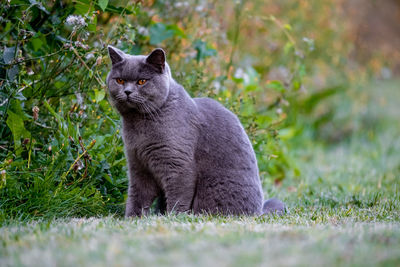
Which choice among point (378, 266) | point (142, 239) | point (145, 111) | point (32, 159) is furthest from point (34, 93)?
point (378, 266)

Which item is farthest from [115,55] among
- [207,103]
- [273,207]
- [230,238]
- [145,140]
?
[230,238]

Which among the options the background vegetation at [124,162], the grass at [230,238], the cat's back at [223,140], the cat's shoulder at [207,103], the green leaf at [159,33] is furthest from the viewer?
the green leaf at [159,33]

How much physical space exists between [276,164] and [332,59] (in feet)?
8.82

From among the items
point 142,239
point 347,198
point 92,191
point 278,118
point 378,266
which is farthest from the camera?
point 278,118

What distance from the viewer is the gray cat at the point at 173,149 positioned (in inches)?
110

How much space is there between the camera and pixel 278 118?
14.3ft

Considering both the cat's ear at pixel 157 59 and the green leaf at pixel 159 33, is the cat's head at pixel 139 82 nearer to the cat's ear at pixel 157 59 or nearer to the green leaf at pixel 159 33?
the cat's ear at pixel 157 59

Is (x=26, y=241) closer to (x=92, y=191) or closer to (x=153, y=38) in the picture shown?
(x=92, y=191)

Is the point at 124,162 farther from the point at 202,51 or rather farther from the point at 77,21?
the point at 202,51

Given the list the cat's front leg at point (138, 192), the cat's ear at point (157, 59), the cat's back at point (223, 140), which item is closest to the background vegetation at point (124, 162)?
the cat's front leg at point (138, 192)

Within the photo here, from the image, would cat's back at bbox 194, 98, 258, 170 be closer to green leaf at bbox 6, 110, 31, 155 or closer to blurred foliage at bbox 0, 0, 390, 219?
blurred foliage at bbox 0, 0, 390, 219

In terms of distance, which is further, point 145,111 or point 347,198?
point 347,198

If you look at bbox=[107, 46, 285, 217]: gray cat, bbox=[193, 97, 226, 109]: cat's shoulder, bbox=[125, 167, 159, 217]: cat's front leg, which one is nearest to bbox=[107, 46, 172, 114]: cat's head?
bbox=[107, 46, 285, 217]: gray cat

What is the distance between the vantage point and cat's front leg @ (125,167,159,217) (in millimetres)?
2895
